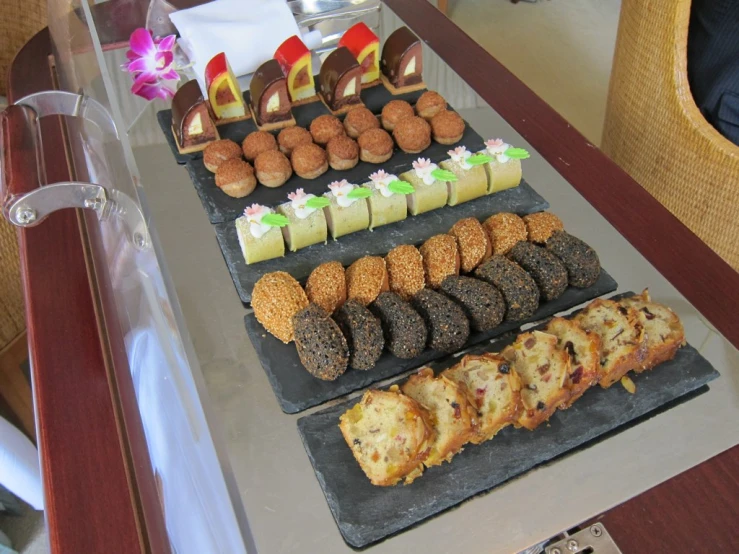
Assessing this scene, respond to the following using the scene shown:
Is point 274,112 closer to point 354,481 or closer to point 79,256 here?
point 79,256

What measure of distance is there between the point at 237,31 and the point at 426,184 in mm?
831

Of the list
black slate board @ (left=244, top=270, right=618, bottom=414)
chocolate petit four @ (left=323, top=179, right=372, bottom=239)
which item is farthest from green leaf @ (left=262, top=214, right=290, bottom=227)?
black slate board @ (left=244, top=270, right=618, bottom=414)

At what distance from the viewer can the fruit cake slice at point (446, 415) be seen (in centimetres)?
115

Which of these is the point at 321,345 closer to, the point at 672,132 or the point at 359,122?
the point at 359,122

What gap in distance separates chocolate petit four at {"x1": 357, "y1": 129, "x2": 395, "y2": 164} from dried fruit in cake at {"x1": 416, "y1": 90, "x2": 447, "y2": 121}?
17 cm

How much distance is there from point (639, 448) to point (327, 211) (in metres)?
0.85

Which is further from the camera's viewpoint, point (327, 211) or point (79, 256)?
point (327, 211)

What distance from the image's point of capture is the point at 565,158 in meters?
1.78

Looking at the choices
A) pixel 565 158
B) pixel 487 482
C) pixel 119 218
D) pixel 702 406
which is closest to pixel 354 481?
pixel 487 482

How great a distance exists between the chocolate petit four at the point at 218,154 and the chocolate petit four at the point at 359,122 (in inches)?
12.7

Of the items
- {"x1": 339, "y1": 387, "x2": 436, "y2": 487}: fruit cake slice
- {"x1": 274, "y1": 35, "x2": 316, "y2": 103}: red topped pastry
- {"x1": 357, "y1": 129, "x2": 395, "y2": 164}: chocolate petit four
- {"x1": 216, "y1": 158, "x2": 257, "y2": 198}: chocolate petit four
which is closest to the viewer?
{"x1": 339, "y1": 387, "x2": 436, "y2": 487}: fruit cake slice

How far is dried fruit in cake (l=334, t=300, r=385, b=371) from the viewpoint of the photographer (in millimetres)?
1297

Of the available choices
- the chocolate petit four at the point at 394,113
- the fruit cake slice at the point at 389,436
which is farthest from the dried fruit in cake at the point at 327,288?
the chocolate petit four at the point at 394,113

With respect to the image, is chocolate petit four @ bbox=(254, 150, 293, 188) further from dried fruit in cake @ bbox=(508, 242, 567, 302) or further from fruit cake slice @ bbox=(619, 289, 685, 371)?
fruit cake slice @ bbox=(619, 289, 685, 371)
